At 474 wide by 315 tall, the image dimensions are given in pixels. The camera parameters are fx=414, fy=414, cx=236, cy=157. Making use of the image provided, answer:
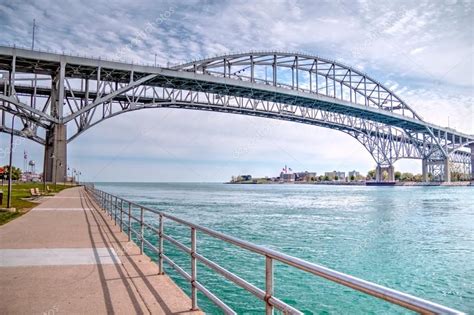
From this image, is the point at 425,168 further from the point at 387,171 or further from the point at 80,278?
the point at 80,278

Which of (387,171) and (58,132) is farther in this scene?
(387,171)

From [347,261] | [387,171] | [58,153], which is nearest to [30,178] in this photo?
[58,153]

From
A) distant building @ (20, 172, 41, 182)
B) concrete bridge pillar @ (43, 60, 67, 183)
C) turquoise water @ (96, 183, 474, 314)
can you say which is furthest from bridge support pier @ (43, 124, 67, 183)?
distant building @ (20, 172, 41, 182)

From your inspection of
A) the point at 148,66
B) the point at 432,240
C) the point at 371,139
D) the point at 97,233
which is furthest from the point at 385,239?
the point at 371,139

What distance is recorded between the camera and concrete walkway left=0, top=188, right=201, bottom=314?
5.37 metres

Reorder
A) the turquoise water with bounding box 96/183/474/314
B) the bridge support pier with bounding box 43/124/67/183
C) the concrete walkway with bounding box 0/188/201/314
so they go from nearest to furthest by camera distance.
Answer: the concrete walkway with bounding box 0/188/201/314
the turquoise water with bounding box 96/183/474/314
the bridge support pier with bounding box 43/124/67/183

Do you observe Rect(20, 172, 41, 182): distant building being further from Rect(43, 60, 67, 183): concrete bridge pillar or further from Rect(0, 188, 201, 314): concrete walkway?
Rect(0, 188, 201, 314): concrete walkway

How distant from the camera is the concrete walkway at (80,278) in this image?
5367 millimetres

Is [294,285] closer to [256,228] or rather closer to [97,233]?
[97,233]

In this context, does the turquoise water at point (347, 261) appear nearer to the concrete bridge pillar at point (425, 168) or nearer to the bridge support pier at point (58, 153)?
the bridge support pier at point (58, 153)

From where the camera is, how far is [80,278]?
270 inches

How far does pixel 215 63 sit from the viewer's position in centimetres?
6725

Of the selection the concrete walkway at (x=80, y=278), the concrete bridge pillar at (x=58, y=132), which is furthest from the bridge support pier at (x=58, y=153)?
the concrete walkway at (x=80, y=278)

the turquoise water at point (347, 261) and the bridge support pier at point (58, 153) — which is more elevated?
the bridge support pier at point (58, 153)
